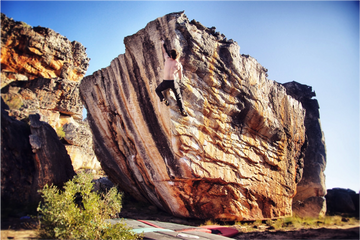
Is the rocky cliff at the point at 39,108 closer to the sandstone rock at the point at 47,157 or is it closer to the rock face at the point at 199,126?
the sandstone rock at the point at 47,157

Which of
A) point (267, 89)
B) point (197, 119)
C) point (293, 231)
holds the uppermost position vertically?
point (267, 89)

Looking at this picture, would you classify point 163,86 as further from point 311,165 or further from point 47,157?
point 311,165

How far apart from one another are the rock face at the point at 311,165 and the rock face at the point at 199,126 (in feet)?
9.05

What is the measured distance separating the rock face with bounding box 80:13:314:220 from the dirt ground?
468 mm

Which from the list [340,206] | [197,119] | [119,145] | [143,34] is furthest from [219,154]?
[340,206]

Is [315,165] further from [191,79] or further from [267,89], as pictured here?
[191,79]

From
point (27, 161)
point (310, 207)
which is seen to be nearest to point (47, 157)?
point (27, 161)

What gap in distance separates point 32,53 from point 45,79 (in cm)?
275

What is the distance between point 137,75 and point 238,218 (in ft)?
24.7

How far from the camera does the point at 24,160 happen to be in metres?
11.8

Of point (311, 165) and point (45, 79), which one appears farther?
point (45, 79)

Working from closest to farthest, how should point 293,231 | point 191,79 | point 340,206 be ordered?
point 191,79
point 293,231
point 340,206

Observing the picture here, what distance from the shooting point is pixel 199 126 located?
354 inches

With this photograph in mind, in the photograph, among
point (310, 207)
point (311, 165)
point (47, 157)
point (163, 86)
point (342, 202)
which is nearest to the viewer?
point (163, 86)
